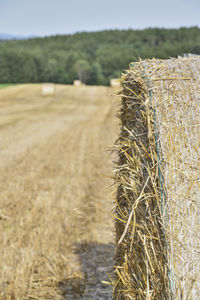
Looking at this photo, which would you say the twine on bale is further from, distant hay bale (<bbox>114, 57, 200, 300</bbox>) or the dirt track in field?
the dirt track in field

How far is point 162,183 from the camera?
2.41 meters

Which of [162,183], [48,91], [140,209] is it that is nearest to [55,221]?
[140,209]

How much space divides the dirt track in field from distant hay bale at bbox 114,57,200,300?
1.45 feet

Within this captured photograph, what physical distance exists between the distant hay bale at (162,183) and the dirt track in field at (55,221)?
0.44 meters

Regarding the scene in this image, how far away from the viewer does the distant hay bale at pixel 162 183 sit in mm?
2332

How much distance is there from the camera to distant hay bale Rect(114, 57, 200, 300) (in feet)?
7.65

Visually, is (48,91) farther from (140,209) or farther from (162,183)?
(162,183)

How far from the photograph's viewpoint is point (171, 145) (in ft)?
8.19

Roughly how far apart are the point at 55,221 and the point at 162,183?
331 cm

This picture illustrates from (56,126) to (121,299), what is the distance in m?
13.4

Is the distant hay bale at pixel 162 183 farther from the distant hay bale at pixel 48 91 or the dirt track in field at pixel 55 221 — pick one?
the distant hay bale at pixel 48 91

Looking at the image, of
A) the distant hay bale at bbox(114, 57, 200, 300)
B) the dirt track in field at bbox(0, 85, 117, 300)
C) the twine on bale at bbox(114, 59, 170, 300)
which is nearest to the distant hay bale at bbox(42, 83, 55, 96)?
the dirt track in field at bbox(0, 85, 117, 300)

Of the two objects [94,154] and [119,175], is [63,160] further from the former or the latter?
[119,175]

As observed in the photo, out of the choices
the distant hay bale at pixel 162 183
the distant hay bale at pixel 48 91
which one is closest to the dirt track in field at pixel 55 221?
the distant hay bale at pixel 162 183
